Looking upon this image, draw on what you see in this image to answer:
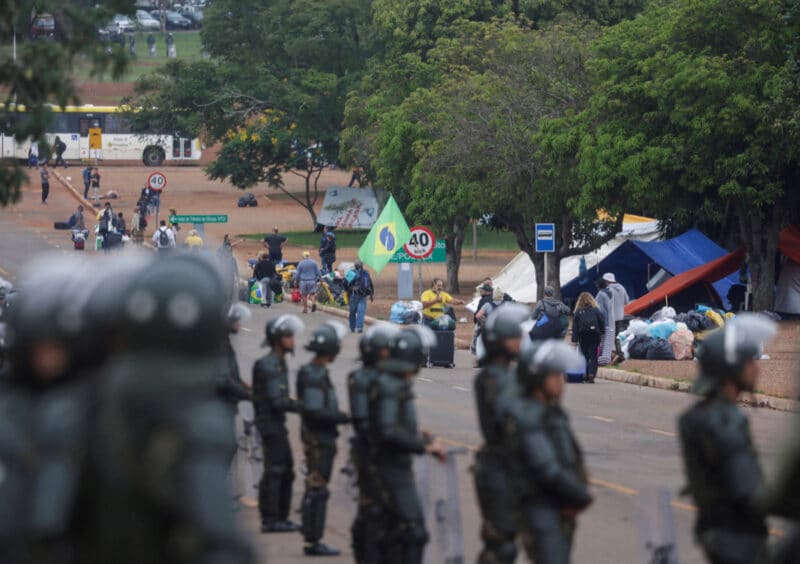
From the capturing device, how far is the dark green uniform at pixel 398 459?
29.9 ft

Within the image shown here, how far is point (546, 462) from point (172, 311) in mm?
3528

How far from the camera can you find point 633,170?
32281mm

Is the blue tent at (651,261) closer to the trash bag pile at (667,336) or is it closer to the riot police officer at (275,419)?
the trash bag pile at (667,336)

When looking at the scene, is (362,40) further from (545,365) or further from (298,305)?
(545,365)

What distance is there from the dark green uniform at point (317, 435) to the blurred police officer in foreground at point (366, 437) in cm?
68

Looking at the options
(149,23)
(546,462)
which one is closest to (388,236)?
(546,462)

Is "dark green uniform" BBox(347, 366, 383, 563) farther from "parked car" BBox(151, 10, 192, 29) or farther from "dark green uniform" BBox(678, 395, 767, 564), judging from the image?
"parked car" BBox(151, 10, 192, 29)

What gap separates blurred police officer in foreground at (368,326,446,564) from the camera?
9.09 metres

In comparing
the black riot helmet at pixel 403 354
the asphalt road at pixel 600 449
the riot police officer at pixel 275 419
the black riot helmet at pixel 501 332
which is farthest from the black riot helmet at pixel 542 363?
the riot police officer at pixel 275 419

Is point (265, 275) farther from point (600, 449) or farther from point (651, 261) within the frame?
point (600, 449)

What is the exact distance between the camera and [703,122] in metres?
31.3

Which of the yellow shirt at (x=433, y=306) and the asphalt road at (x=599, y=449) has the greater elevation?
the yellow shirt at (x=433, y=306)

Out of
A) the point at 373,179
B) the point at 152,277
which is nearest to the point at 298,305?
the point at 373,179

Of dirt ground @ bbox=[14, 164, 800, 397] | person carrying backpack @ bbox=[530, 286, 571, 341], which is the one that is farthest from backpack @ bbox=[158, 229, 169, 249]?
person carrying backpack @ bbox=[530, 286, 571, 341]
